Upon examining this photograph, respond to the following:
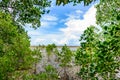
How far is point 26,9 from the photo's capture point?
12.6 meters

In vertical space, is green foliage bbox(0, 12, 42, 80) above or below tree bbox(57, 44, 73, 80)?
above

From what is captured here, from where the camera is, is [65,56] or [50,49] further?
[50,49]

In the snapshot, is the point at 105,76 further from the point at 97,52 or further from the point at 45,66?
the point at 45,66

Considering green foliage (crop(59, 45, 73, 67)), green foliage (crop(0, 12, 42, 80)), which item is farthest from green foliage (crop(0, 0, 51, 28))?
green foliage (crop(59, 45, 73, 67))

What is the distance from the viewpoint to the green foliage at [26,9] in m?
12.5

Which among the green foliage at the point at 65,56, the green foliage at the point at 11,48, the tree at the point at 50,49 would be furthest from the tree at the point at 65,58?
the green foliage at the point at 11,48

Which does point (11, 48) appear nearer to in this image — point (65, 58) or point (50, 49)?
point (65, 58)

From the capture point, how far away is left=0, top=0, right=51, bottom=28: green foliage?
12.5 metres

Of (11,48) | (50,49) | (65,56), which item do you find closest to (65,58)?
(65,56)

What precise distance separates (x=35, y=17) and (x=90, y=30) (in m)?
3.20

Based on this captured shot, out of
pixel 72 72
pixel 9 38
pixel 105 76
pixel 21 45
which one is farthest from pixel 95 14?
pixel 105 76

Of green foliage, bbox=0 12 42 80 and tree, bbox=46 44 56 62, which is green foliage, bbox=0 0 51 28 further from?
tree, bbox=46 44 56 62

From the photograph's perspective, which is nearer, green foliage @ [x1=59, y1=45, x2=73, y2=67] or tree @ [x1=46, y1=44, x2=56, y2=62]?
green foliage @ [x1=59, y1=45, x2=73, y2=67]

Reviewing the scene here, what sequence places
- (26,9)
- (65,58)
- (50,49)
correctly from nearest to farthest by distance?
1. (26,9)
2. (65,58)
3. (50,49)
